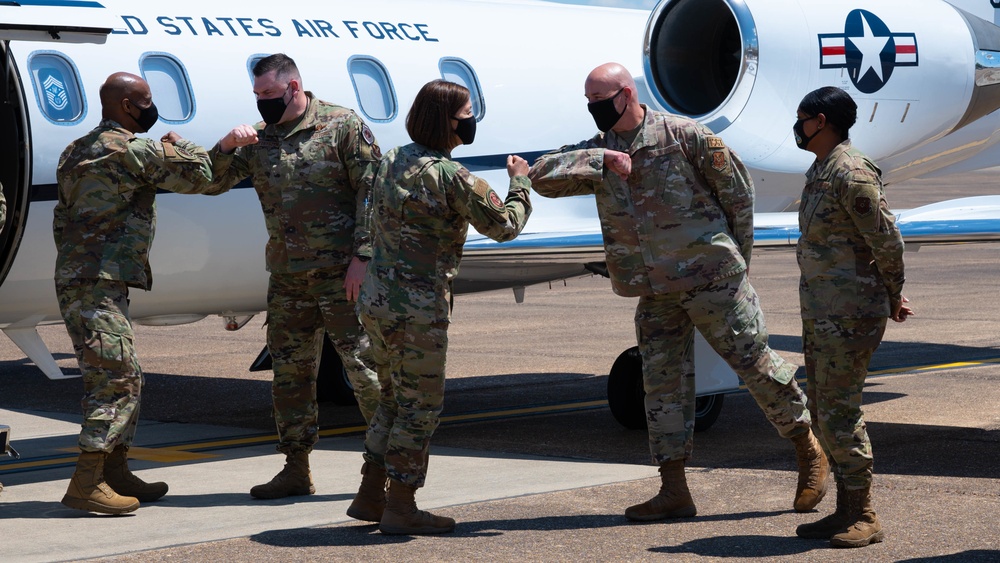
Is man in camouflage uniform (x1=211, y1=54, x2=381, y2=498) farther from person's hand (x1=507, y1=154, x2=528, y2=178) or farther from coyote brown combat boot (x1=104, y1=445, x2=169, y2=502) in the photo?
person's hand (x1=507, y1=154, x2=528, y2=178)

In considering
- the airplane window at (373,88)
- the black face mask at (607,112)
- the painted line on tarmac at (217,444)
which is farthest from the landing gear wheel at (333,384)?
the black face mask at (607,112)

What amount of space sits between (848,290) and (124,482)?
375cm

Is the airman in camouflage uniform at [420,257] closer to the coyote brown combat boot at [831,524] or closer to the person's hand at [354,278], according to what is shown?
the person's hand at [354,278]

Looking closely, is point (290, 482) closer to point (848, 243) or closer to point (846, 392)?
point (846, 392)

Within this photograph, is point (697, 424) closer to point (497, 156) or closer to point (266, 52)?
point (497, 156)

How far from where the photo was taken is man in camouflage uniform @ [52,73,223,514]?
23.4 ft

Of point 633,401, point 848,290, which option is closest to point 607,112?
point 848,290

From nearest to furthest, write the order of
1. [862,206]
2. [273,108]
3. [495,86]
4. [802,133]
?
[862,206]
[802,133]
[273,108]
[495,86]

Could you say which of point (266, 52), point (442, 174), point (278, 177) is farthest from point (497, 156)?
point (442, 174)

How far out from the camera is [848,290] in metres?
6.50

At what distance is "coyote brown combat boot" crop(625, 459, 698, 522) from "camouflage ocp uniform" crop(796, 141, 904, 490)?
2.50 feet

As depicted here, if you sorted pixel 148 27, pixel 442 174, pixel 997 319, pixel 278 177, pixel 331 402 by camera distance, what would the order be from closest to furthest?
pixel 442 174, pixel 278 177, pixel 148 27, pixel 331 402, pixel 997 319

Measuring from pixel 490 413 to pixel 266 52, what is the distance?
10.1 feet

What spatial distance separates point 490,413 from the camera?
10.7 m
